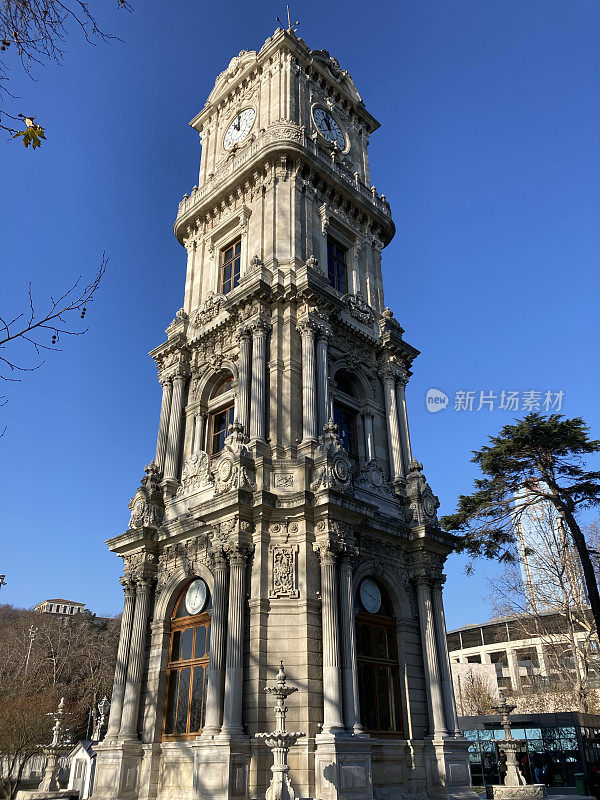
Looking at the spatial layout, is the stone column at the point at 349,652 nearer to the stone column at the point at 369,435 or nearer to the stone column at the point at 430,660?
the stone column at the point at 430,660

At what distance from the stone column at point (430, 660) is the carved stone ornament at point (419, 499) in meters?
2.08

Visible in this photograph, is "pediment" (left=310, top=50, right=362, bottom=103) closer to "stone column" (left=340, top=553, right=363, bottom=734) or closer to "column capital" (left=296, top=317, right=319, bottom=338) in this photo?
"column capital" (left=296, top=317, right=319, bottom=338)

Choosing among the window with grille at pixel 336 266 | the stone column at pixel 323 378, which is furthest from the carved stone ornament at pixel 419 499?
the window with grille at pixel 336 266

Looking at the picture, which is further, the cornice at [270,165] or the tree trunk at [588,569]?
the cornice at [270,165]

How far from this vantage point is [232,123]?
30.0m

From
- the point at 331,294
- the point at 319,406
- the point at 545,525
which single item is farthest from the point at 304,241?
the point at 545,525

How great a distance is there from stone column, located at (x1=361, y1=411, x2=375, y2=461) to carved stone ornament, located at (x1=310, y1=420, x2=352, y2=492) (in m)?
3.26

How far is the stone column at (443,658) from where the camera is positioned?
19.3m

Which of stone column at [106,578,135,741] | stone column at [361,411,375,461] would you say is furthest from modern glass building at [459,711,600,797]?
stone column at [106,578,135,741]

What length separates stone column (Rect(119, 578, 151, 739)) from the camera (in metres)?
18.7

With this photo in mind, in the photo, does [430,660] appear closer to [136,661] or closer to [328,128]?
[136,661]

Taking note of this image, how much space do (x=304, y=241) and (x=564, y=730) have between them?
70.9 ft

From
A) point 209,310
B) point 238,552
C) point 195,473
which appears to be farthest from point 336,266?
point 238,552

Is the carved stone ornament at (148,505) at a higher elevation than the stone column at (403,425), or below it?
below
